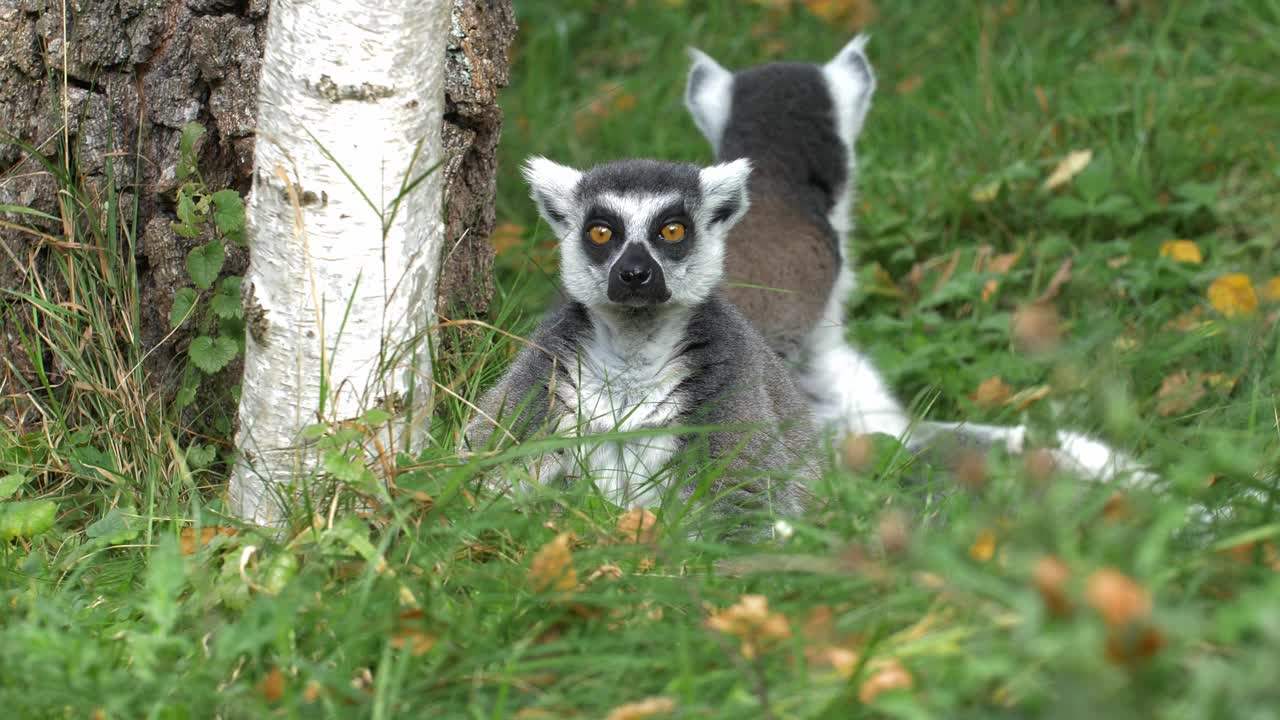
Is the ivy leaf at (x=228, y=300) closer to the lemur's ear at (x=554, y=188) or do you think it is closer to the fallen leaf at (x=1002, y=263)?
the lemur's ear at (x=554, y=188)

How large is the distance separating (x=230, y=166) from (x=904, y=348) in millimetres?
2858

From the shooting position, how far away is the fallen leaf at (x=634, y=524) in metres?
2.75

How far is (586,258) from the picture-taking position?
3654mm

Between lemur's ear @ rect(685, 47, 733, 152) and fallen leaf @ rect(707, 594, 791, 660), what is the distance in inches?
148

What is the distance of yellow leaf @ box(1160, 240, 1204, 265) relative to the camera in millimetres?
5387

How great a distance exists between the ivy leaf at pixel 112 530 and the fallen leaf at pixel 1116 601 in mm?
2232

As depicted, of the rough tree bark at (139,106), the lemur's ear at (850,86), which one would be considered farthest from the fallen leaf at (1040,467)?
the lemur's ear at (850,86)

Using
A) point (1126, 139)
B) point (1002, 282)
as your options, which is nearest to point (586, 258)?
point (1002, 282)

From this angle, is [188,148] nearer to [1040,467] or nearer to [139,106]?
[139,106]

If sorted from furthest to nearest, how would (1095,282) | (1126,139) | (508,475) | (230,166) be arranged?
(1126,139)
(1095,282)
(230,166)
(508,475)

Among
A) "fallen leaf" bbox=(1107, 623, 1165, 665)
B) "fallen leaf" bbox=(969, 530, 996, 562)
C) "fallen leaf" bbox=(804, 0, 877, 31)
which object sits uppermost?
"fallen leaf" bbox=(1107, 623, 1165, 665)

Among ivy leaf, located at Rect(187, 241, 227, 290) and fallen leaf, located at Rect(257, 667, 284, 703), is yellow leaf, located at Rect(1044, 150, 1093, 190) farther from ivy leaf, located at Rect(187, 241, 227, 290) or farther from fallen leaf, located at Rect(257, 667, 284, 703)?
fallen leaf, located at Rect(257, 667, 284, 703)

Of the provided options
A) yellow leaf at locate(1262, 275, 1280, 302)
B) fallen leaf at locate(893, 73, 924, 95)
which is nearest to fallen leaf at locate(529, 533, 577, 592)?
yellow leaf at locate(1262, 275, 1280, 302)

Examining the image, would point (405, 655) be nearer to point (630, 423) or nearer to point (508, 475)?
point (508, 475)
